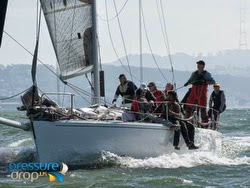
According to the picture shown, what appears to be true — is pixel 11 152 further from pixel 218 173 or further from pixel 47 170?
pixel 218 173

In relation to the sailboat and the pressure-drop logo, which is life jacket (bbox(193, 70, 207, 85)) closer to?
the sailboat

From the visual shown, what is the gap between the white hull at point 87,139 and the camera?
1506 centimetres

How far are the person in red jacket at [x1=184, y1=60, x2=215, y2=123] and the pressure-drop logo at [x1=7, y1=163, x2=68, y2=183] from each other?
3716 mm

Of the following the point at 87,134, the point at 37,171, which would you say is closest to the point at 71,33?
the point at 87,134

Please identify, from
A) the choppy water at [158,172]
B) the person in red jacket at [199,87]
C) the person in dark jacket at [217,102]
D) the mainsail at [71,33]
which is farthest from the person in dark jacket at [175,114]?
the person in dark jacket at [217,102]

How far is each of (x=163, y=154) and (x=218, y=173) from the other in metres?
1.55

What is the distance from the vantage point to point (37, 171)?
50.6 ft

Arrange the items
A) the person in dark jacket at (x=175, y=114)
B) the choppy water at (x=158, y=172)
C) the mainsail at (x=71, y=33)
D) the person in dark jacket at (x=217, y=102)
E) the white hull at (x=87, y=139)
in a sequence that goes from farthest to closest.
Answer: the person in dark jacket at (x=217, y=102), the mainsail at (x=71, y=33), the person in dark jacket at (x=175, y=114), the white hull at (x=87, y=139), the choppy water at (x=158, y=172)

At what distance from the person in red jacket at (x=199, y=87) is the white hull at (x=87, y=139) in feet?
6.73

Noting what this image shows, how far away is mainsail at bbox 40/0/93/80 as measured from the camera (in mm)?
18031

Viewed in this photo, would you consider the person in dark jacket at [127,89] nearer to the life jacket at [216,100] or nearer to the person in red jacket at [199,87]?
the person in red jacket at [199,87]

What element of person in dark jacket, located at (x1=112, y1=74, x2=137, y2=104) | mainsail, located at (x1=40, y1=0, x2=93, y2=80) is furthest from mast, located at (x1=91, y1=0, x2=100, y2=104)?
person in dark jacket, located at (x1=112, y1=74, x2=137, y2=104)

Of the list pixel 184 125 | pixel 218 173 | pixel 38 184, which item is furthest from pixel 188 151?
pixel 38 184

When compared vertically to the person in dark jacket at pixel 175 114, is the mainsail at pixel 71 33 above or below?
above
